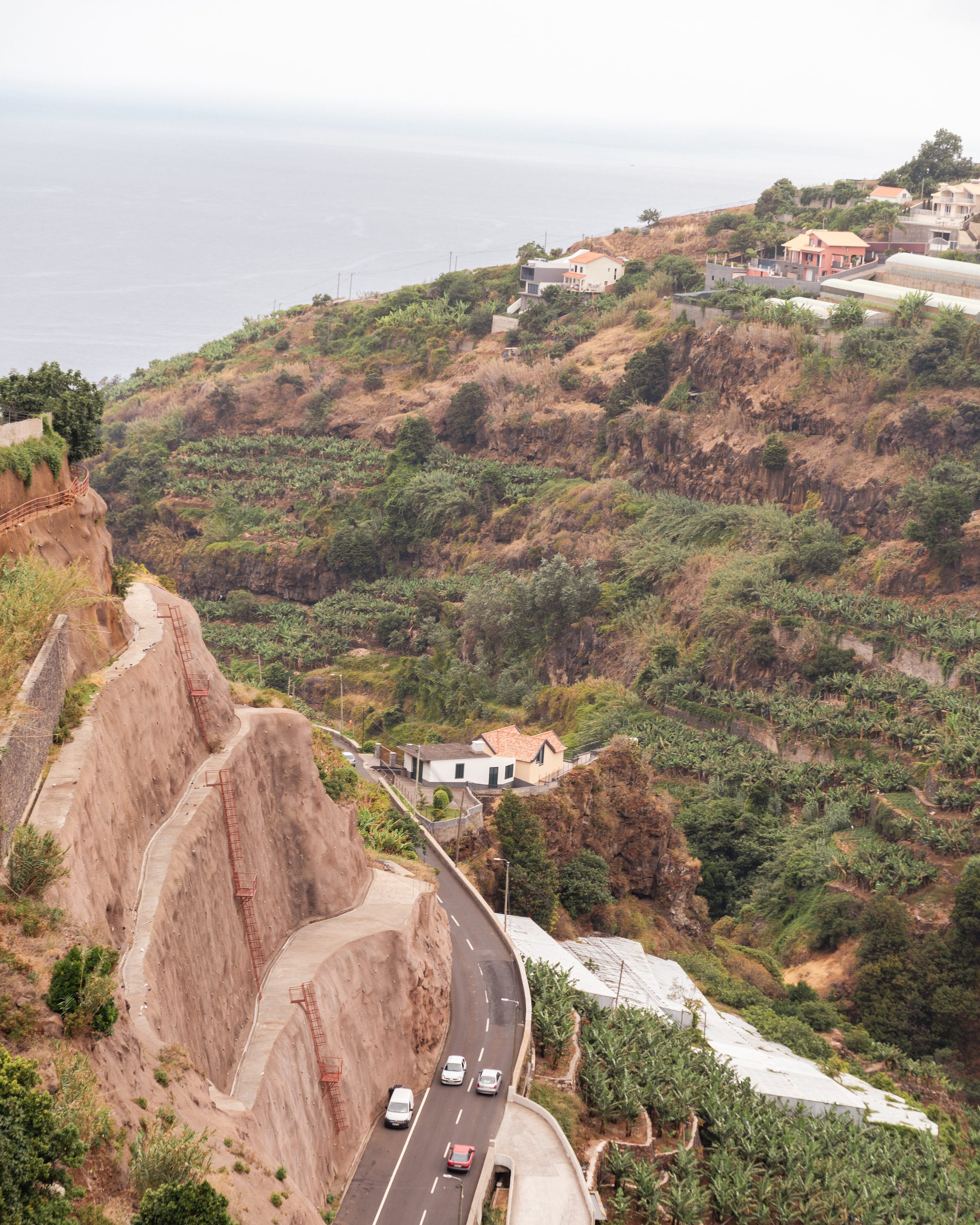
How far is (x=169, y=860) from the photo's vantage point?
73.2 ft

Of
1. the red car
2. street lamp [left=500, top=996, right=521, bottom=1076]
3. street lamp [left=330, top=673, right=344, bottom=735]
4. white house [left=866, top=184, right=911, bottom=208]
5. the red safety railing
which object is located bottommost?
street lamp [left=330, top=673, right=344, bottom=735]

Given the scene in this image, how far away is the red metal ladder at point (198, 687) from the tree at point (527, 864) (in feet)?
65.7

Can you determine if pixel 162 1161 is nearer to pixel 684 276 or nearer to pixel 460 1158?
pixel 460 1158

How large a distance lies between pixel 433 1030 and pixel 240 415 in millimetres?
81084

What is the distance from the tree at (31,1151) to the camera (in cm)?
1332

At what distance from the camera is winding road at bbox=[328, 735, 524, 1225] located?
80.7 ft

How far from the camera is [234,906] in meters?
25.5

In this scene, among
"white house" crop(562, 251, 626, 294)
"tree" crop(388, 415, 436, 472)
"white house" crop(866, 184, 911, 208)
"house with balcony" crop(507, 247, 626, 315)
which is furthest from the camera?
"white house" crop(866, 184, 911, 208)

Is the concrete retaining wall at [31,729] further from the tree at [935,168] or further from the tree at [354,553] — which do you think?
the tree at [935,168]

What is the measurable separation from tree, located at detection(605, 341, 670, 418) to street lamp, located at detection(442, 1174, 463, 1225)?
227ft

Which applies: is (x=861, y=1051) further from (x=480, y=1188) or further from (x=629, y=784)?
(x=480, y=1188)

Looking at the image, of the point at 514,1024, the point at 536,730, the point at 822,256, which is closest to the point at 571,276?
the point at 822,256

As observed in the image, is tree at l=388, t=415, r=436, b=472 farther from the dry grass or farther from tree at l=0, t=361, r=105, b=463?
the dry grass

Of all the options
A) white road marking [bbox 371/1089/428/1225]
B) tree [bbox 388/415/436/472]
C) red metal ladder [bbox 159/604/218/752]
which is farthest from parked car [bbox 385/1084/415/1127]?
tree [bbox 388/415/436/472]
